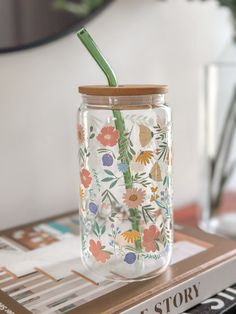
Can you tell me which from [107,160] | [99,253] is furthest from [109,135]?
[99,253]

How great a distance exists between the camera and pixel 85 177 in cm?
54

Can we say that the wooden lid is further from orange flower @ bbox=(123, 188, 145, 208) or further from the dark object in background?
the dark object in background

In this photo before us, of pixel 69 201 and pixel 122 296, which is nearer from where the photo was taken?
pixel 122 296

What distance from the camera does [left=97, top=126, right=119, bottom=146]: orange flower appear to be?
0.51 meters

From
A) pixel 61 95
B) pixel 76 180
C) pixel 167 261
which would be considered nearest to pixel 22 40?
pixel 61 95

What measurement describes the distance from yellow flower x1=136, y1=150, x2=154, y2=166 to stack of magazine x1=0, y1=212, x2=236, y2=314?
5.1 inches

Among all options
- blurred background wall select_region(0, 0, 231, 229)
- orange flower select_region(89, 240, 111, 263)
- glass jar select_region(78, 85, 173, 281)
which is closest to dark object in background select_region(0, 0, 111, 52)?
blurred background wall select_region(0, 0, 231, 229)

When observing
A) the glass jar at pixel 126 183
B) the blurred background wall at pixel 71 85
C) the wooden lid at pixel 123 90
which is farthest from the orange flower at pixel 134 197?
the blurred background wall at pixel 71 85

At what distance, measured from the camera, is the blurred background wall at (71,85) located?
2.27 ft

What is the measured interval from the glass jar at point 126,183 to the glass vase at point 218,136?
34cm

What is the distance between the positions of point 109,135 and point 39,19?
10.6 inches

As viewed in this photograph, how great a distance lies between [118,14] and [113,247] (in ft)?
1.38

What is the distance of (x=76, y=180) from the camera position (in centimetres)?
78

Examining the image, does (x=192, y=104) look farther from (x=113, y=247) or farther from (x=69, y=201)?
(x=113, y=247)
